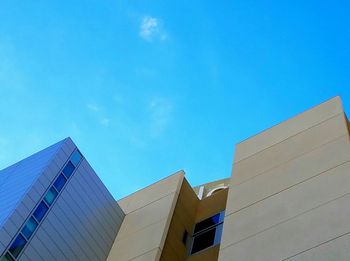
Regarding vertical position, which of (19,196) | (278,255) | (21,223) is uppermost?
(19,196)

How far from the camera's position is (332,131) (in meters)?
19.3

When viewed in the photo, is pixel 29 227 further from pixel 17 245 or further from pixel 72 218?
pixel 72 218


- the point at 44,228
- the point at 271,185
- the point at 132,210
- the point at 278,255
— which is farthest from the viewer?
the point at 132,210

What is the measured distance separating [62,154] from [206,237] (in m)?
7.58

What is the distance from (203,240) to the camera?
22.3m

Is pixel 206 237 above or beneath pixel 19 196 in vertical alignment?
above

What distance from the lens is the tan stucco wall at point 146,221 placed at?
69.4 ft

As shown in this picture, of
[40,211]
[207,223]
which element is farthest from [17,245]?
[207,223]

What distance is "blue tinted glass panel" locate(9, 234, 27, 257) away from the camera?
59.9 ft

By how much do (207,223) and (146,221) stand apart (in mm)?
2844

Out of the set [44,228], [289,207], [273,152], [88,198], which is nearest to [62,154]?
[88,198]

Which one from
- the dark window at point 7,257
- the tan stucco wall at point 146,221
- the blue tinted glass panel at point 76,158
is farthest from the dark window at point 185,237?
the dark window at point 7,257

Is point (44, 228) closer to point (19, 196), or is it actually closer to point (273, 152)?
point (19, 196)

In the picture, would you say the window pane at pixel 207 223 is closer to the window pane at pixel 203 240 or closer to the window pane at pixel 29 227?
the window pane at pixel 203 240
